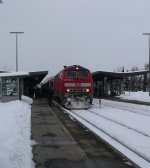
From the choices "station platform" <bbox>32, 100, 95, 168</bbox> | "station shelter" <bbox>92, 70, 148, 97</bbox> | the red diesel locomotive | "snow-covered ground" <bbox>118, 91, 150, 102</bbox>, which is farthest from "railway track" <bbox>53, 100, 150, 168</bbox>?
"station shelter" <bbox>92, 70, 148, 97</bbox>

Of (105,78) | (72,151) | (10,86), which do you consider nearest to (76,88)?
(10,86)

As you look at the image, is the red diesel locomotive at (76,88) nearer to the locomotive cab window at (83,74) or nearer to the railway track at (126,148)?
the locomotive cab window at (83,74)

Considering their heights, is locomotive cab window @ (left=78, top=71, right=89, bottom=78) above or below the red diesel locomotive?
above

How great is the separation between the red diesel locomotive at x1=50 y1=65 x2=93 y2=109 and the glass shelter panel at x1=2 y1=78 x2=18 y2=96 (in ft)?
21.1

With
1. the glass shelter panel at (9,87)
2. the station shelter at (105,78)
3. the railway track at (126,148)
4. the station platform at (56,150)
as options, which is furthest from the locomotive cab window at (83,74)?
the station shelter at (105,78)

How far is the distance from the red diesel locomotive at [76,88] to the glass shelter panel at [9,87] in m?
6.43

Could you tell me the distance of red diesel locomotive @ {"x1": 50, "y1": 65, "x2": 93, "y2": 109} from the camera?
1315 inches

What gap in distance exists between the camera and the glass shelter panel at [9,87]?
3916cm

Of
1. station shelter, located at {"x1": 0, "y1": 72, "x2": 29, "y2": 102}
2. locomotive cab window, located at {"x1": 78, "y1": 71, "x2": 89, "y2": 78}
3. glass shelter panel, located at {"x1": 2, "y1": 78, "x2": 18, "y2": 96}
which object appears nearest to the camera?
locomotive cab window, located at {"x1": 78, "y1": 71, "x2": 89, "y2": 78}

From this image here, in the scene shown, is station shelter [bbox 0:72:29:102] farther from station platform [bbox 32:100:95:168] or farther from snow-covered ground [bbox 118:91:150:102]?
station platform [bbox 32:100:95:168]

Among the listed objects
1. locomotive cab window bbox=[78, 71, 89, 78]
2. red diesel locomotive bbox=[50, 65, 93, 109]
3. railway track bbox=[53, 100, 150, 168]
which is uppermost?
locomotive cab window bbox=[78, 71, 89, 78]

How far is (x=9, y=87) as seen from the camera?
3991cm

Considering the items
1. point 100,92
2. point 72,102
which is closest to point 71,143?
point 72,102

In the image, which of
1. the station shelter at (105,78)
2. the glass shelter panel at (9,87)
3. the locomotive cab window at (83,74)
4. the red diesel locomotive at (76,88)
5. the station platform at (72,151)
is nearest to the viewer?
the station platform at (72,151)
